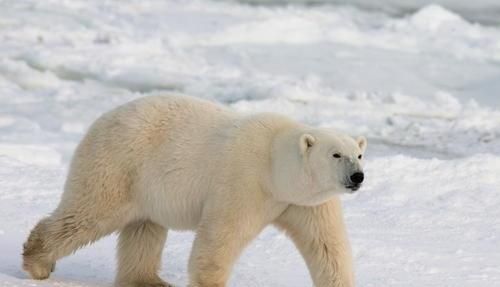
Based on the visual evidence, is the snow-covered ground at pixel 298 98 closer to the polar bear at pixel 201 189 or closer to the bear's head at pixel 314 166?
the polar bear at pixel 201 189

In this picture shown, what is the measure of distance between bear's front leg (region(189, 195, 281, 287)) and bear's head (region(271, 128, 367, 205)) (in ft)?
0.46

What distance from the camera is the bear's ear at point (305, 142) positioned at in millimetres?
3816

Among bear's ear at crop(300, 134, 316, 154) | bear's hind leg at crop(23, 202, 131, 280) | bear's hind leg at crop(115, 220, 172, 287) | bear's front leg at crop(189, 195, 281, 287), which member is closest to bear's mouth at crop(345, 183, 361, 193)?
bear's ear at crop(300, 134, 316, 154)

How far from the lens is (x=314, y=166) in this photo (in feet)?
12.5

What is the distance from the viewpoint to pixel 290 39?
13.5 metres

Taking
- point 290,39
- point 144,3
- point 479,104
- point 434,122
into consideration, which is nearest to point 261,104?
point 434,122

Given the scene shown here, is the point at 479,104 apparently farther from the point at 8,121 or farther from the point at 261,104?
the point at 8,121

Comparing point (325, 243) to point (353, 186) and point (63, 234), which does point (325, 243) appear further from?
point (63, 234)

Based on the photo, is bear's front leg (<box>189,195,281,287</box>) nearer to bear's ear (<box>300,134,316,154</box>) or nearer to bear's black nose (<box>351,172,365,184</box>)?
bear's ear (<box>300,134,316,154</box>)

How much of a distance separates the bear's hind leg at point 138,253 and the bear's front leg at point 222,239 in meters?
0.61

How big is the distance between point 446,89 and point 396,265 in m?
6.92

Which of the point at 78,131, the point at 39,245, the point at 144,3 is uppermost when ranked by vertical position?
the point at 39,245

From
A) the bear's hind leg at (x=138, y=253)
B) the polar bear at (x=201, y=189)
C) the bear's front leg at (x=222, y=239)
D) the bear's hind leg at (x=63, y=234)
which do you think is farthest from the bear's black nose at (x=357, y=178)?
the bear's hind leg at (x=138, y=253)

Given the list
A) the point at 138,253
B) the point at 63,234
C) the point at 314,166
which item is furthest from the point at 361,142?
the point at 63,234
